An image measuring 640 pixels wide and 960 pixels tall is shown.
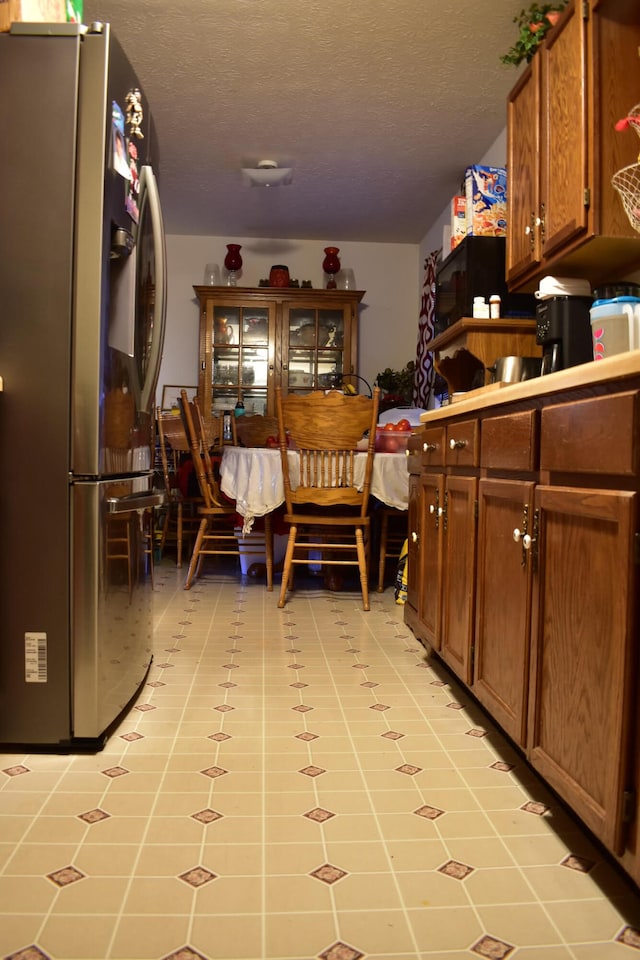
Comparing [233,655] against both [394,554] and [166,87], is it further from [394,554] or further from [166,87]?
[166,87]

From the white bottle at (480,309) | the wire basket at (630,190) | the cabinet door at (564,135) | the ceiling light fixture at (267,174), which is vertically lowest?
the white bottle at (480,309)

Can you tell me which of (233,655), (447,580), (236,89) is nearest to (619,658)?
(447,580)

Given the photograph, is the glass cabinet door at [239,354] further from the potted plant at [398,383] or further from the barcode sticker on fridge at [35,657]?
the barcode sticker on fridge at [35,657]

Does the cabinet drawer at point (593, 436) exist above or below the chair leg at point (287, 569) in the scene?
above

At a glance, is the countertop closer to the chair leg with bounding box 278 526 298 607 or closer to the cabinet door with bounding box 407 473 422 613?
the cabinet door with bounding box 407 473 422 613

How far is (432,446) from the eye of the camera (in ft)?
7.34

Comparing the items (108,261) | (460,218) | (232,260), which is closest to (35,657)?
(108,261)

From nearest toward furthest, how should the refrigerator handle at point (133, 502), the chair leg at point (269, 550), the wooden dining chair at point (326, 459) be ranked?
1. the refrigerator handle at point (133, 502)
2. the wooden dining chair at point (326, 459)
3. the chair leg at point (269, 550)

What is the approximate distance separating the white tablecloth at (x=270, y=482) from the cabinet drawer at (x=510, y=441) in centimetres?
171

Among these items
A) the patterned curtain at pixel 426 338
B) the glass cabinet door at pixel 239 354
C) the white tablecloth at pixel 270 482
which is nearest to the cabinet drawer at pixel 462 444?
the white tablecloth at pixel 270 482

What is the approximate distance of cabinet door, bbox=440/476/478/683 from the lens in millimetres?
1775

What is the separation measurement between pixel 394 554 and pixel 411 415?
1.36m

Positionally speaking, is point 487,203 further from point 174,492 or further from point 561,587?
point 174,492

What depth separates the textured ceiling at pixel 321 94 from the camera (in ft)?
9.61
